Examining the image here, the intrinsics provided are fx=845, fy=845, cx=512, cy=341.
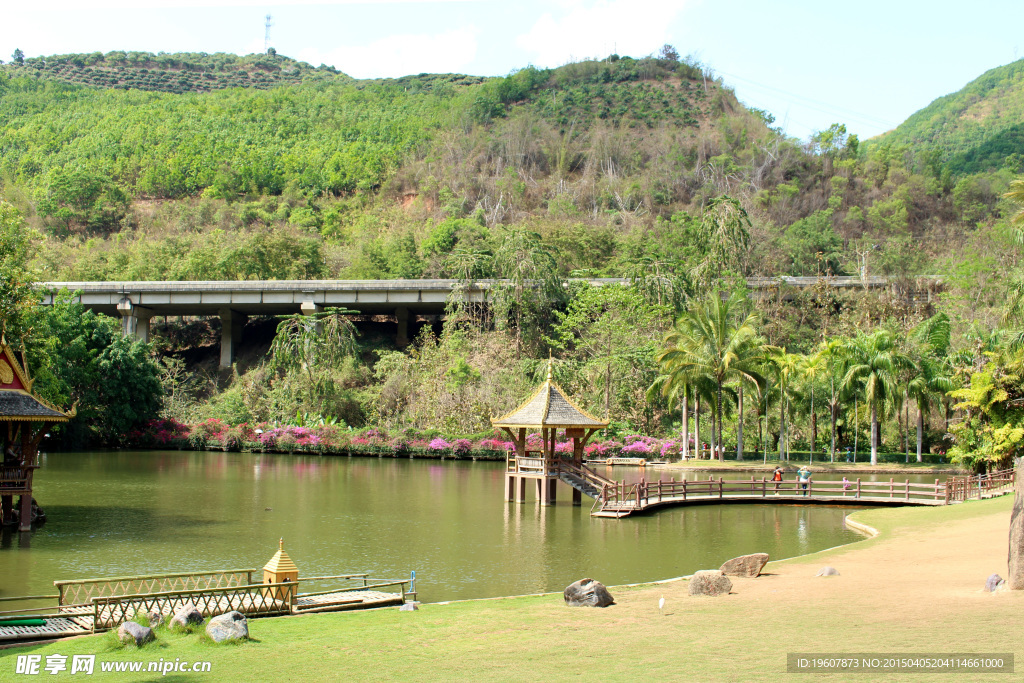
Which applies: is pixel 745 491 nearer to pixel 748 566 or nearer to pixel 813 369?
pixel 813 369

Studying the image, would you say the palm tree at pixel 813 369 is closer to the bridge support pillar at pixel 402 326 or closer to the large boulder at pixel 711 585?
the bridge support pillar at pixel 402 326

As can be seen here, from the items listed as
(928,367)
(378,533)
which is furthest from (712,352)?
(378,533)

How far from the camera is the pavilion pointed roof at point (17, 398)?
23.2m

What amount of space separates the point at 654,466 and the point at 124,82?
13925 cm

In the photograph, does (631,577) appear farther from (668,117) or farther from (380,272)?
(668,117)

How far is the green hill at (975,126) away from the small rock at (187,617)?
4162 inches

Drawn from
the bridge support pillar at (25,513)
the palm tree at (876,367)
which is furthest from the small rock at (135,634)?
the palm tree at (876,367)

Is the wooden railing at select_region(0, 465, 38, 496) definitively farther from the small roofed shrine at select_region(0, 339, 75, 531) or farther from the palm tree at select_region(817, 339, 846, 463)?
the palm tree at select_region(817, 339, 846, 463)

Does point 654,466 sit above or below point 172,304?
below

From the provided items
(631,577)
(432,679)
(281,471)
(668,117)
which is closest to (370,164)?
(668,117)

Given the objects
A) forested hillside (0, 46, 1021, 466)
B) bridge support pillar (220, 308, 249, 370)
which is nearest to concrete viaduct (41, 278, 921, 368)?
bridge support pillar (220, 308, 249, 370)

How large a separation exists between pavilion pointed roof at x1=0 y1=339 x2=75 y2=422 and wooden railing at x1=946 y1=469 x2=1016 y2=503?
30005 mm

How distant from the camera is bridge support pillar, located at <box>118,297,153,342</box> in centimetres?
6216

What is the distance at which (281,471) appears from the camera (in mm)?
42188
